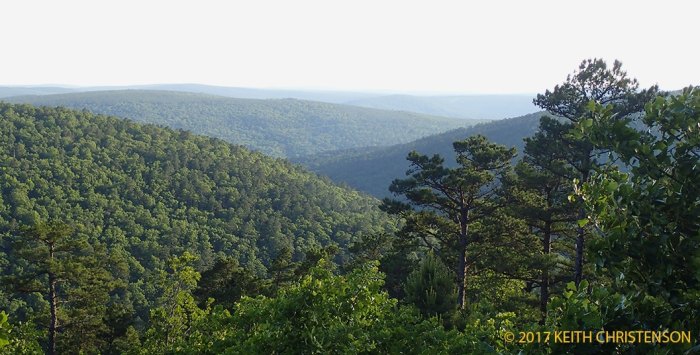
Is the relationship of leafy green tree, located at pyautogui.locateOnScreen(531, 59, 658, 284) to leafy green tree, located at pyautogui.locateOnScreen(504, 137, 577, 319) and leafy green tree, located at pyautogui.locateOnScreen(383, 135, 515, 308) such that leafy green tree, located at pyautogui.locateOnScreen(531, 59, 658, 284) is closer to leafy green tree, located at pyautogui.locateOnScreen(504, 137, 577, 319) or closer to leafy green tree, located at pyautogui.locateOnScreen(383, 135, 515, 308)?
leafy green tree, located at pyautogui.locateOnScreen(504, 137, 577, 319)

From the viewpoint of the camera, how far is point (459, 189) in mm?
24531

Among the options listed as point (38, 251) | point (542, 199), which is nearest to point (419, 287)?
point (542, 199)

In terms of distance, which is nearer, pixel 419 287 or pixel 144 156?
pixel 419 287

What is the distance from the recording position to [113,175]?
10850cm

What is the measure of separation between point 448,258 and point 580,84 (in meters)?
12.8

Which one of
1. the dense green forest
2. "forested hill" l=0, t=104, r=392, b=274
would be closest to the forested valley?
the dense green forest

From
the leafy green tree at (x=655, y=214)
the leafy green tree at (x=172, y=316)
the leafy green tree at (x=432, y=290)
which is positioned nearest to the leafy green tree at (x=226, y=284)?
the leafy green tree at (x=172, y=316)

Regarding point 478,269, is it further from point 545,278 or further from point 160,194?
point 160,194

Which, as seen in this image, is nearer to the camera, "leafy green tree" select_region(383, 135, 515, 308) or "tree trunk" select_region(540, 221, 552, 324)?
"tree trunk" select_region(540, 221, 552, 324)

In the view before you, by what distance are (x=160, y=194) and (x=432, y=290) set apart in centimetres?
10025

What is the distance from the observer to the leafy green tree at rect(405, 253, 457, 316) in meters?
19.4

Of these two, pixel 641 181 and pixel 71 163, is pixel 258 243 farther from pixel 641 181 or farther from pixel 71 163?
pixel 641 181

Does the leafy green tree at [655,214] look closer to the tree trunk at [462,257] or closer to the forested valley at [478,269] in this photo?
the forested valley at [478,269]

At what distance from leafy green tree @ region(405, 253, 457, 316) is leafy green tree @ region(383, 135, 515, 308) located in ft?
12.3
